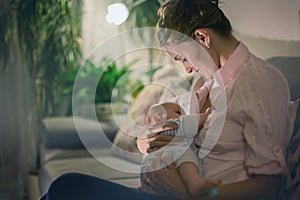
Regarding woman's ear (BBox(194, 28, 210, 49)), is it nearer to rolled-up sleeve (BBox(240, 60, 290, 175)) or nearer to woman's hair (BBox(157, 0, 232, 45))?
woman's hair (BBox(157, 0, 232, 45))

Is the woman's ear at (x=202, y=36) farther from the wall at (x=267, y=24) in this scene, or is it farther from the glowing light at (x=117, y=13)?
the glowing light at (x=117, y=13)

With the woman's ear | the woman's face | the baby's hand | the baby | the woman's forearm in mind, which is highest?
the woman's ear

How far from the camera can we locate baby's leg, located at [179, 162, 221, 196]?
98 centimetres

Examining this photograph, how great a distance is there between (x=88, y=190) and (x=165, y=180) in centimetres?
18

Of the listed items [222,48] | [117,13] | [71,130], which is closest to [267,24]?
[222,48]

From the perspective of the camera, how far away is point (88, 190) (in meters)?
1.04

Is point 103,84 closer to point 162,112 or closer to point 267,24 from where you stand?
point 162,112

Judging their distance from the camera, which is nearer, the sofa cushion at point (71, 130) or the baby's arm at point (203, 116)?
the baby's arm at point (203, 116)

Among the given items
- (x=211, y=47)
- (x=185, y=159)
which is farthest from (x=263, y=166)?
(x=211, y=47)

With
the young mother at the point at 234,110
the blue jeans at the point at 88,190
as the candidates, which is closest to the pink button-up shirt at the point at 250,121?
the young mother at the point at 234,110

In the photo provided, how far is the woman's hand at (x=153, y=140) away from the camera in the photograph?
3.27 feet

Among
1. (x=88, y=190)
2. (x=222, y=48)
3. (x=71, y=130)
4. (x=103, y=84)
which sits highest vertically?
(x=222, y=48)

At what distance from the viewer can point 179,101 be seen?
1009mm

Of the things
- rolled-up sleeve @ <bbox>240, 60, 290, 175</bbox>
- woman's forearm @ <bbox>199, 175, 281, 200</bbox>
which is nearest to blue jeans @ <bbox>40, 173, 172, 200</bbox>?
woman's forearm @ <bbox>199, 175, 281, 200</bbox>
